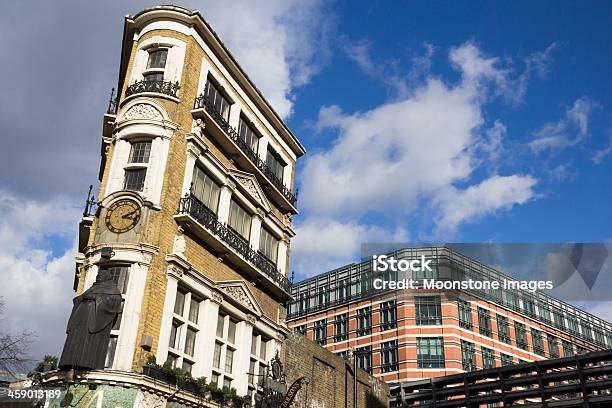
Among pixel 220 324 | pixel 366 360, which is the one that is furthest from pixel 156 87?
pixel 366 360

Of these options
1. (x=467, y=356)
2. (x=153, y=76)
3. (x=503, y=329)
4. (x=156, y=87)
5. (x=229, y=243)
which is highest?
(x=503, y=329)

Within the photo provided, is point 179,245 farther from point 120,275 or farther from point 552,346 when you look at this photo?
point 552,346

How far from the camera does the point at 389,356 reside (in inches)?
2341

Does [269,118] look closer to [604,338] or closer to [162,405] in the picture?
[162,405]

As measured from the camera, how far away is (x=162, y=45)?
25766 millimetres

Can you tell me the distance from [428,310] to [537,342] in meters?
14.5

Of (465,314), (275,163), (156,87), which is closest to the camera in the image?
(156,87)

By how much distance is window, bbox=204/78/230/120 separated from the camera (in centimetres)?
2680

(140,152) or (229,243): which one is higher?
(140,152)

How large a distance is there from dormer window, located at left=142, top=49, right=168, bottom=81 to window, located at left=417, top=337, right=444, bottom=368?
41123mm

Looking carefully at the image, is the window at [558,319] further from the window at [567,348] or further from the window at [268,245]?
the window at [268,245]

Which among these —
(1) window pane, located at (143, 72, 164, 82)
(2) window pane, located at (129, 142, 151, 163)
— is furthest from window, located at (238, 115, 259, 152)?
(2) window pane, located at (129, 142, 151, 163)

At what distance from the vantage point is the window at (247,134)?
29.0 m

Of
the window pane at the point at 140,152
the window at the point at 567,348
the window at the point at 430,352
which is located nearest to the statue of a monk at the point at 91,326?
the window pane at the point at 140,152
